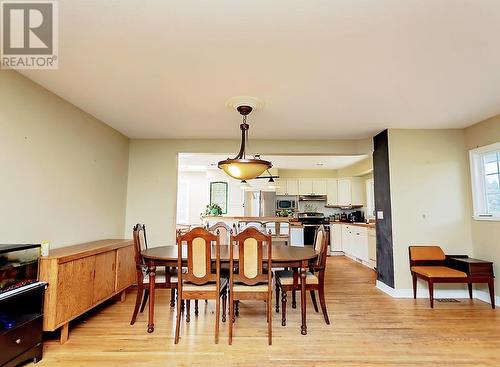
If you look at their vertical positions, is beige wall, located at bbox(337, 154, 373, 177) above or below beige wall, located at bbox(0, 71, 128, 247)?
above

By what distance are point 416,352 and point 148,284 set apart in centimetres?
259

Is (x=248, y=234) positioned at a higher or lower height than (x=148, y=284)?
higher

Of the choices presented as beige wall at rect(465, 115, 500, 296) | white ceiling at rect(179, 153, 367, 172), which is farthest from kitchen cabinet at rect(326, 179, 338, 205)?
beige wall at rect(465, 115, 500, 296)

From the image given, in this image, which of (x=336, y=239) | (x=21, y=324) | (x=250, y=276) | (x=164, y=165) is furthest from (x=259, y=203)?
(x=21, y=324)

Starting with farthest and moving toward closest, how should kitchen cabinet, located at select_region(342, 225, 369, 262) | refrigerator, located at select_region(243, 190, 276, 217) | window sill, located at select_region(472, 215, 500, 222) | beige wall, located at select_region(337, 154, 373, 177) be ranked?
refrigerator, located at select_region(243, 190, 276, 217), beige wall, located at select_region(337, 154, 373, 177), kitchen cabinet, located at select_region(342, 225, 369, 262), window sill, located at select_region(472, 215, 500, 222)

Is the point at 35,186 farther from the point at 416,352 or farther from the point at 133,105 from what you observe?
the point at 416,352

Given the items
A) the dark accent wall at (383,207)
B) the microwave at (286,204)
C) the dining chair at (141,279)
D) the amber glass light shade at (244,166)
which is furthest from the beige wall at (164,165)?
the microwave at (286,204)

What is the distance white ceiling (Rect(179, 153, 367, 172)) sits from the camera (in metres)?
6.38

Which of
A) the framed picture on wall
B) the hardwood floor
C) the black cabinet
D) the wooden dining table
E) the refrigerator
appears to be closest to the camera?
the black cabinet

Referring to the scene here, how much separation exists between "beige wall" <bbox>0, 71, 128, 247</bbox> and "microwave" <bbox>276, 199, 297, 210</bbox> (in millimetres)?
5005

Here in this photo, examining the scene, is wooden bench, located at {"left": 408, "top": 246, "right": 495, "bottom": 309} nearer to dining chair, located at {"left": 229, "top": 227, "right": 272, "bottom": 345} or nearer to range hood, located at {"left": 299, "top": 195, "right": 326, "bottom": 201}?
dining chair, located at {"left": 229, "top": 227, "right": 272, "bottom": 345}

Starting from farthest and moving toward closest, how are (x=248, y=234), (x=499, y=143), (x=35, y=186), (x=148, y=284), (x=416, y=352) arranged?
(x=499, y=143), (x=148, y=284), (x=35, y=186), (x=248, y=234), (x=416, y=352)

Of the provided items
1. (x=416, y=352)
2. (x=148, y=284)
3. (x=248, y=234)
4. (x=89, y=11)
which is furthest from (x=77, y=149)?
(x=416, y=352)

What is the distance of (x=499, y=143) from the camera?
3.60m
